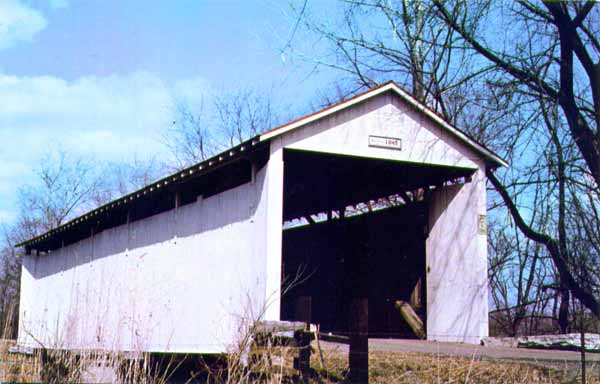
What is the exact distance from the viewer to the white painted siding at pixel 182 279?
1070 cm

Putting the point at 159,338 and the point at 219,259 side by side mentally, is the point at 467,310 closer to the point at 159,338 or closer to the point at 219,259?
the point at 219,259

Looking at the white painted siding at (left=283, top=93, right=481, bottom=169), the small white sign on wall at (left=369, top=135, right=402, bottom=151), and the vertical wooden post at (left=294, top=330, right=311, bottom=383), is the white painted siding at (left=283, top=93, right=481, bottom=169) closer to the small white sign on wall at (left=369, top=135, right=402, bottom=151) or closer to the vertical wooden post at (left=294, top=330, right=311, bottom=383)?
the small white sign on wall at (left=369, top=135, right=402, bottom=151)

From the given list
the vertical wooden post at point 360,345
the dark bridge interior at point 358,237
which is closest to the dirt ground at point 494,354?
the vertical wooden post at point 360,345

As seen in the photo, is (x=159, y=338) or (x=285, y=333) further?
Result: (x=159, y=338)

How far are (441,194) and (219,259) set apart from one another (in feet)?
13.6

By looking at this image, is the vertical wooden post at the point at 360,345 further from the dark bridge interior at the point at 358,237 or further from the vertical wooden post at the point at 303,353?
the dark bridge interior at the point at 358,237

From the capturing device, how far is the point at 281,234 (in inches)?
431

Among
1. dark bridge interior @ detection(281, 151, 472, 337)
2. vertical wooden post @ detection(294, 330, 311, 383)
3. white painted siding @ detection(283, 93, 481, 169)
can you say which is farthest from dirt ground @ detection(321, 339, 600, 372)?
white painted siding @ detection(283, 93, 481, 169)

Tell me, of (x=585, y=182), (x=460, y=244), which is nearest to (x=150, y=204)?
(x=460, y=244)

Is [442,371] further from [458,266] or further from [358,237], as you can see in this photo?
[358,237]

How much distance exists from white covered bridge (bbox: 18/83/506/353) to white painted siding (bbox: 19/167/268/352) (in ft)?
0.12

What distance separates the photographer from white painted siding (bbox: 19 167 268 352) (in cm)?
1070

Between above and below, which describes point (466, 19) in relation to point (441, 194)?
above

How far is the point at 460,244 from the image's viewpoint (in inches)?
508
